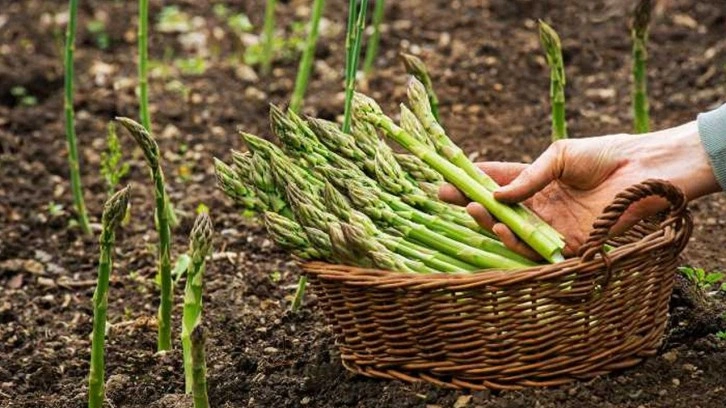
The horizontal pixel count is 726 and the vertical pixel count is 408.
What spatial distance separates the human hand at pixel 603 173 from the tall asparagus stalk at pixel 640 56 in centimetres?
102

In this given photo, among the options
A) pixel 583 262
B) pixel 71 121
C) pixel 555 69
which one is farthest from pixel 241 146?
pixel 583 262

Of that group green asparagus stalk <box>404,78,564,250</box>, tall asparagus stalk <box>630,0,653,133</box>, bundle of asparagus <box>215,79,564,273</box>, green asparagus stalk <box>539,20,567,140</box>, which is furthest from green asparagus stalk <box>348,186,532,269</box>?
tall asparagus stalk <box>630,0,653,133</box>

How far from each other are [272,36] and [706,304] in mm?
3764

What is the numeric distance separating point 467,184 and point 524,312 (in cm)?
51

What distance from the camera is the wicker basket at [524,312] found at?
326cm

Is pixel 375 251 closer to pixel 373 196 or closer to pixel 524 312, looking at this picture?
pixel 373 196

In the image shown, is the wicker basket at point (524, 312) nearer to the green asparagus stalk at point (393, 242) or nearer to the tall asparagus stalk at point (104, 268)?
the green asparagus stalk at point (393, 242)

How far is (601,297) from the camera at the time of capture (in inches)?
131

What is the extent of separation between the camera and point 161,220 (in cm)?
383

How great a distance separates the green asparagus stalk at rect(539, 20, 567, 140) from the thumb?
31.2 inches

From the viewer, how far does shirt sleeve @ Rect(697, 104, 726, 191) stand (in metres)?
3.50

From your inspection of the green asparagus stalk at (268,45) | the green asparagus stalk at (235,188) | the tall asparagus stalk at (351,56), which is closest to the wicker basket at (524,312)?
the green asparagus stalk at (235,188)

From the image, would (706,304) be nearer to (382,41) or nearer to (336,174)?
(336,174)

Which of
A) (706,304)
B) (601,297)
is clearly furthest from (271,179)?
(706,304)
